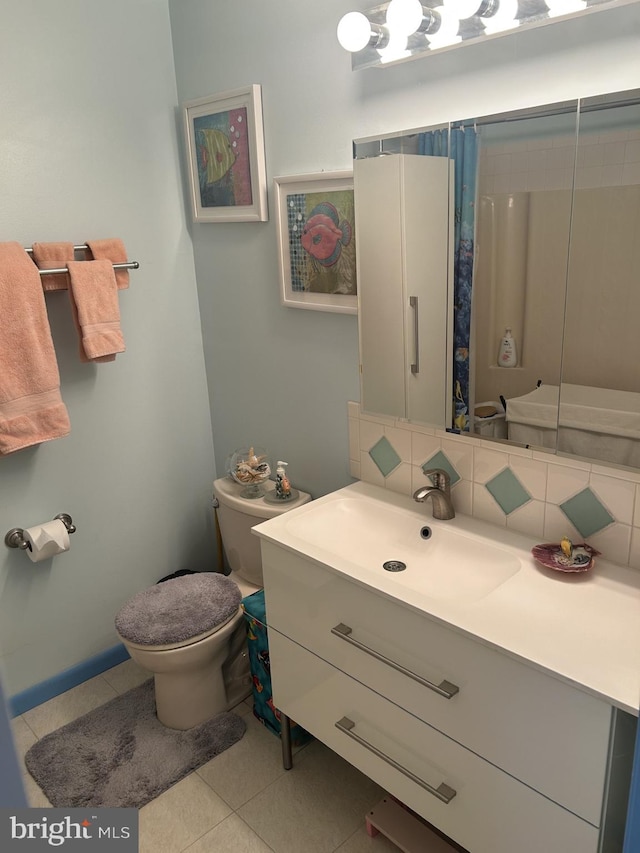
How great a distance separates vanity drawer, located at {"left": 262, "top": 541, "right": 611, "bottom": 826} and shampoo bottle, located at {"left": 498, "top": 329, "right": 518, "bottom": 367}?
2.10ft

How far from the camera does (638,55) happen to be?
4.44ft

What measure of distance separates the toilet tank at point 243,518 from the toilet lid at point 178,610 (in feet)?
0.38

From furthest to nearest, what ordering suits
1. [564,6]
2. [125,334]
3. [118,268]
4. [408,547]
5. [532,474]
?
[125,334] → [118,268] → [408,547] → [532,474] → [564,6]

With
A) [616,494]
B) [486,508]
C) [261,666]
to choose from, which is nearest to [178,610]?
[261,666]

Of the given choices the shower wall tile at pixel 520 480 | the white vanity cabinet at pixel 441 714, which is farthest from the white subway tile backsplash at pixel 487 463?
the white vanity cabinet at pixel 441 714

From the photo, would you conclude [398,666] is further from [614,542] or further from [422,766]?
[614,542]

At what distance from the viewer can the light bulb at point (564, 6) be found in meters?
1.37

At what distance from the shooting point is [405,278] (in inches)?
71.6

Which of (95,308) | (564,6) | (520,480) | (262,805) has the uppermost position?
(564,6)

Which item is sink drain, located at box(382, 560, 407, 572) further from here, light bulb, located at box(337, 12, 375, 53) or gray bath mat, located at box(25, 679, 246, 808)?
light bulb, located at box(337, 12, 375, 53)

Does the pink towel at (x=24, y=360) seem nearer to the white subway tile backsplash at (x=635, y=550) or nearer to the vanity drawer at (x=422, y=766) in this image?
the vanity drawer at (x=422, y=766)

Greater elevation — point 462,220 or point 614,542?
point 462,220

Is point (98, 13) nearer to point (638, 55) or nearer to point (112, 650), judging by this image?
point (638, 55)

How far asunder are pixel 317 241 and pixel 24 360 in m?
0.96
